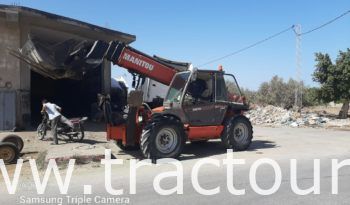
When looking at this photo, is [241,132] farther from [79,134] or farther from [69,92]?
[69,92]

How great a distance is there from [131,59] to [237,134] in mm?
4149

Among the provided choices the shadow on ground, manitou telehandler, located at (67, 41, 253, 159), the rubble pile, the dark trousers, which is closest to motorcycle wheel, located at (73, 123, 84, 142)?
the dark trousers

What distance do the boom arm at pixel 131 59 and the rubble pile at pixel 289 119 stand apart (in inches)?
608

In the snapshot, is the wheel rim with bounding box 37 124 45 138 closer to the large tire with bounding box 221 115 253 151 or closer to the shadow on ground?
the shadow on ground

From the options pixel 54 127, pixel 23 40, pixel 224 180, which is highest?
pixel 23 40

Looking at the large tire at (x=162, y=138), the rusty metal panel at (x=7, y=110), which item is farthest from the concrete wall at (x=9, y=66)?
the large tire at (x=162, y=138)

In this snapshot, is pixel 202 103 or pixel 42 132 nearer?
pixel 202 103

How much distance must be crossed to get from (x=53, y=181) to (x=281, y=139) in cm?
1075

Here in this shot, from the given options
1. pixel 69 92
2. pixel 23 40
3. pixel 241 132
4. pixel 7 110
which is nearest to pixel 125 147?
pixel 241 132

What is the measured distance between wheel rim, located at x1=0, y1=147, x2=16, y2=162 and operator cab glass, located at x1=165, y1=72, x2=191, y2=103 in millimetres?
4643

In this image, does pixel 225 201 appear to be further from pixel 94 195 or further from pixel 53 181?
pixel 53 181

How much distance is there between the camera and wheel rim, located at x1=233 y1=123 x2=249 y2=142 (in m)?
14.1

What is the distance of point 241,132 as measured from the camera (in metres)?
14.2

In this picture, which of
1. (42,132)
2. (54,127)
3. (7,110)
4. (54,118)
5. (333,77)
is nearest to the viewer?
(54,127)
